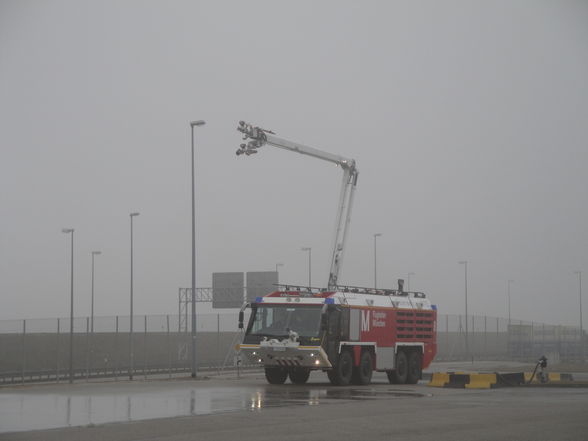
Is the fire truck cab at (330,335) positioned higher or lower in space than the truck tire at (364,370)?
higher

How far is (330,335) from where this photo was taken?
2523 cm


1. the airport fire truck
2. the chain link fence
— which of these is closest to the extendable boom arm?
the airport fire truck

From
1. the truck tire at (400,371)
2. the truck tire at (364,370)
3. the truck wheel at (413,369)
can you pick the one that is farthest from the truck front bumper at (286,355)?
the truck wheel at (413,369)

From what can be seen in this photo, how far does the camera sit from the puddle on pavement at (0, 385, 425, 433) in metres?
15.7

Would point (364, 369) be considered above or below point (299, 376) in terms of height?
above

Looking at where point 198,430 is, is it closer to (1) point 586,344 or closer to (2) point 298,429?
(2) point 298,429

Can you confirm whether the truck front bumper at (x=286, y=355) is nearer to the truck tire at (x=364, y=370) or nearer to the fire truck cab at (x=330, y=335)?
the fire truck cab at (x=330, y=335)

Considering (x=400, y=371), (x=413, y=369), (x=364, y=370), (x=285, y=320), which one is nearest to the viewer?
(x=285, y=320)

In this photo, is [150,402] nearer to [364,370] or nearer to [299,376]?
[299,376]

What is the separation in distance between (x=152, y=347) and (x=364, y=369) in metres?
32.9

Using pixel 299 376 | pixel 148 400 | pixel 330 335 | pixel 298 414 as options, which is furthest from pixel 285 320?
pixel 298 414

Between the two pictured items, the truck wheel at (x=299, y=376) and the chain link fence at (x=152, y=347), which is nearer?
the truck wheel at (x=299, y=376)

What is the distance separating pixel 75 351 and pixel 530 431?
4471cm

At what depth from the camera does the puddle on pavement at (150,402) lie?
1573cm
